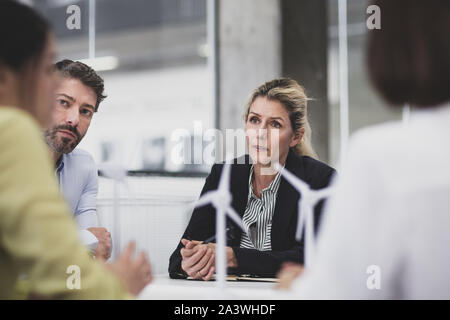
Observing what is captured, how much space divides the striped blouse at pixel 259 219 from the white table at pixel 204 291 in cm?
20

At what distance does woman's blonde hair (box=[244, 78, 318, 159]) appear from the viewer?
1759mm

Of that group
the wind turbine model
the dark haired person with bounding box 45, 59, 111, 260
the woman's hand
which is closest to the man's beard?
the dark haired person with bounding box 45, 59, 111, 260

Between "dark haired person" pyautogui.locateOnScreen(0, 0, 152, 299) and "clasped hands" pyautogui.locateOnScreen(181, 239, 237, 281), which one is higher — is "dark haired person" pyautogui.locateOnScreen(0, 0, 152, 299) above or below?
above

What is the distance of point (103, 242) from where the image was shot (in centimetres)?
169

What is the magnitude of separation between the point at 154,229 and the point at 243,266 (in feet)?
1.37

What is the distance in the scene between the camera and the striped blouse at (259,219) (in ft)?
5.44

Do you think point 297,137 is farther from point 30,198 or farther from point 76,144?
point 30,198

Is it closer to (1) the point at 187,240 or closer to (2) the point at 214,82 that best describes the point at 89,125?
(1) the point at 187,240

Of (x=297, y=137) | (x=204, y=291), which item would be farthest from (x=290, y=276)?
(x=297, y=137)

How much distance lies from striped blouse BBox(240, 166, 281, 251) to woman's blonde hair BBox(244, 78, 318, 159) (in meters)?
0.17

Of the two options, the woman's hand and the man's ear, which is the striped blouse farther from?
the woman's hand

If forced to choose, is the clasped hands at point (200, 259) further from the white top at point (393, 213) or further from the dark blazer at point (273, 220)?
the white top at point (393, 213)

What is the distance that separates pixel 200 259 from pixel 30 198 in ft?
3.08

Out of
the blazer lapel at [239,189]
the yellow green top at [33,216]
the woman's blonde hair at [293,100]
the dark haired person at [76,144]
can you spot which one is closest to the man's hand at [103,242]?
the dark haired person at [76,144]
